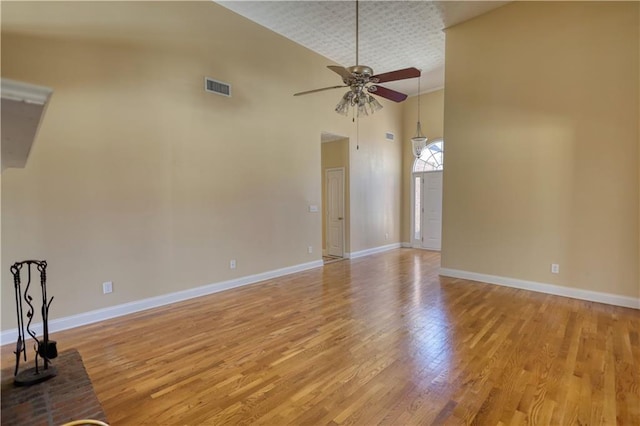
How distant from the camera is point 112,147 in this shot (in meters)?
3.47

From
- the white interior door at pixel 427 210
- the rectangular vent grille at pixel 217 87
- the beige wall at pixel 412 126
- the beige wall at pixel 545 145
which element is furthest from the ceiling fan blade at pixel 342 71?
the white interior door at pixel 427 210

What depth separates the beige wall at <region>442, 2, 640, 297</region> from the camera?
12.3ft

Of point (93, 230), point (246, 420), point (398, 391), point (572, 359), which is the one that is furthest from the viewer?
point (93, 230)

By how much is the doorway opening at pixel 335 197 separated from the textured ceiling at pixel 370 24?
1.40 meters

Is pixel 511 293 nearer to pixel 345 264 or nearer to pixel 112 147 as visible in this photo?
pixel 345 264

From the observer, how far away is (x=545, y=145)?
4246mm

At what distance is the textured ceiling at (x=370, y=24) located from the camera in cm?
439

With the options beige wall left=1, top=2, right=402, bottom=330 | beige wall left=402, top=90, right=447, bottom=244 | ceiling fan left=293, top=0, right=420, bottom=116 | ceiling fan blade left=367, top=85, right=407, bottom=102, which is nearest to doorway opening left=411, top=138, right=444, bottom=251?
beige wall left=402, top=90, right=447, bottom=244

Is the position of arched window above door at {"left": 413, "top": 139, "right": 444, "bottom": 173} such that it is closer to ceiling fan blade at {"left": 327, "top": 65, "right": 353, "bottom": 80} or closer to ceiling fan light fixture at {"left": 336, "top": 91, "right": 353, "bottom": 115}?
ceiling fan light fixture at {"left": 336, "top": 91, "right": 353, "bottom": 115}

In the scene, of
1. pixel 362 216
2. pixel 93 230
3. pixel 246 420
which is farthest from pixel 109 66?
pixel 362 216

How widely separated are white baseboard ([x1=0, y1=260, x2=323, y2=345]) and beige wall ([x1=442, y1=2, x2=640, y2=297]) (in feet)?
10.8

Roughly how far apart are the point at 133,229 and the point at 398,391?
3317 mm

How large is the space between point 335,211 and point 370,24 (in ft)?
12.2

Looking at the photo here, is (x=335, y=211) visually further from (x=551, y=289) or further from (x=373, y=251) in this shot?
(x=551, y=289)
